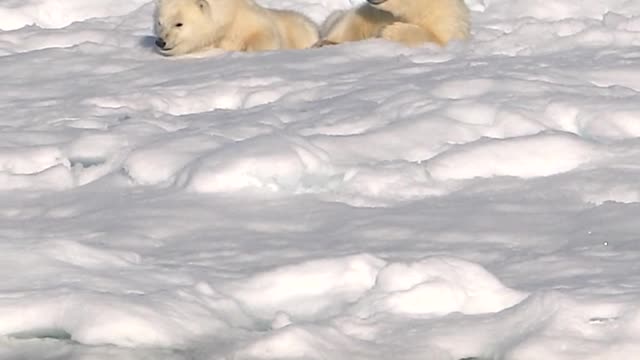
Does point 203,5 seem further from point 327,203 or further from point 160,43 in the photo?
point 327,203

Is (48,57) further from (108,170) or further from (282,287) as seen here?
(282,287)

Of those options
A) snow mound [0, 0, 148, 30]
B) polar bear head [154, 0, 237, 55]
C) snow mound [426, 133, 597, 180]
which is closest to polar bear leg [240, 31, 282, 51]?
polar bear head [154, 0, 237, 55]

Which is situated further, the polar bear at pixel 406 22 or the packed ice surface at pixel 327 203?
the polar bear at pixel 406 22

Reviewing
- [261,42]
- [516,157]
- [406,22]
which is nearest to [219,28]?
[261,42]

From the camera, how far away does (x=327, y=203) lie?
4418mm

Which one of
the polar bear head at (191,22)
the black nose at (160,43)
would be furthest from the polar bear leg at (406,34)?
the black nose at (160,43)

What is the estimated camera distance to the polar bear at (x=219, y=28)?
8039 mm

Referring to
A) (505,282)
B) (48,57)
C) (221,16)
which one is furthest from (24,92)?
(505,282)

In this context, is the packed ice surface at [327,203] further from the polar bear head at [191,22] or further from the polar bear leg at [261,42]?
the polar bear leg at [261,42]

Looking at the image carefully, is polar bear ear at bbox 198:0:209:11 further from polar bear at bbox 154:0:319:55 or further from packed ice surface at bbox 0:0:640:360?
packed ice surface at bbox 0:0:640:360

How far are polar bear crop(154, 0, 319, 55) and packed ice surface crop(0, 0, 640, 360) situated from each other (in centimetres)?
27

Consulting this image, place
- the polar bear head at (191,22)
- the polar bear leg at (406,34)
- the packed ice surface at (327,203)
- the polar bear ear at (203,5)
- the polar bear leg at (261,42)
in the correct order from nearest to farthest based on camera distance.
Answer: the packed ice surface at (327,203), the polar bear leg at (406,34), the polar bear leg at (261,42), the polar bear head at (191,22), the polar bear ear at (203,5)

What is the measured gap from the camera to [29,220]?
427 centimetres

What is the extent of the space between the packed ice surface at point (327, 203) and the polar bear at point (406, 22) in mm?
115
